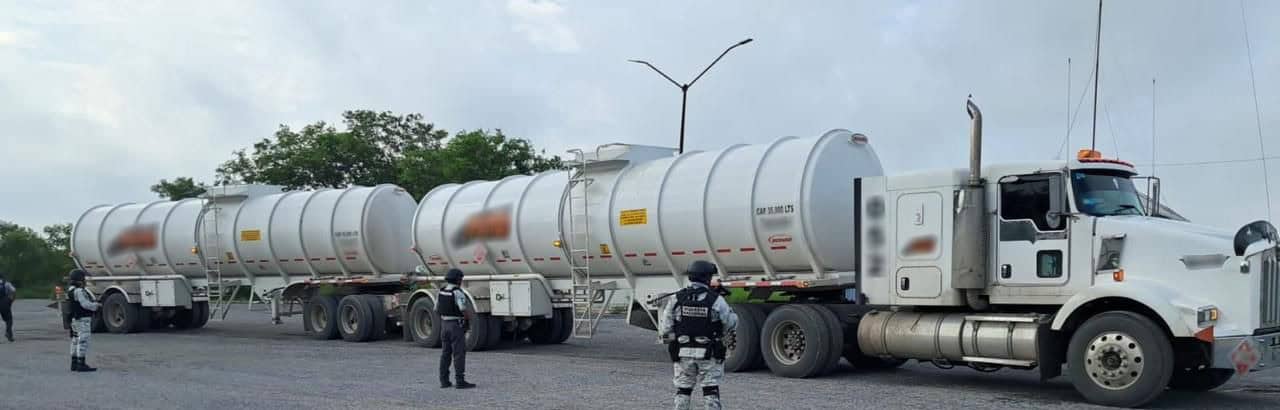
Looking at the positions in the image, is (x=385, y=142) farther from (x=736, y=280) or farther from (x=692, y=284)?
(x=692, y=284)

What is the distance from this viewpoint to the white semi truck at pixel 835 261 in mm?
10922

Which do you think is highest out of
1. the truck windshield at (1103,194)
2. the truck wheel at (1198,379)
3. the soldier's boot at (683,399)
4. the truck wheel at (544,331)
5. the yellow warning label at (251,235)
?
the truck windshield at (1103,194)

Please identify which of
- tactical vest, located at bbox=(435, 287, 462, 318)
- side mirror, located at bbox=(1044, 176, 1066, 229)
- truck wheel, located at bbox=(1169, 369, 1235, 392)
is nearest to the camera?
side mirror, located at bbox=(1044, 176, 1066, 229)

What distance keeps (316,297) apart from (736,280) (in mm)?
10743

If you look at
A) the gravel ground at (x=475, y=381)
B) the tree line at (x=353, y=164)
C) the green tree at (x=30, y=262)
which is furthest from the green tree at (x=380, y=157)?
the gravel ground at (x=475, y=381)

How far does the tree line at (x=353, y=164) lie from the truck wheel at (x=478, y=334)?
2404 cm

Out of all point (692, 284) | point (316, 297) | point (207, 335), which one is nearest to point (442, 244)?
point (316, 297)

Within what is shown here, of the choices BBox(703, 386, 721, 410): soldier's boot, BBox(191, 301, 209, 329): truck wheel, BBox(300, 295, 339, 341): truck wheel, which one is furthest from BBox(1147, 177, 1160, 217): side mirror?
BBox(191, 301, 209, 329): truck wheel

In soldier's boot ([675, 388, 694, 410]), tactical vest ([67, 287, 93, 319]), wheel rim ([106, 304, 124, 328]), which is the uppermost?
tactical vest ([67, 287, 93, 319])

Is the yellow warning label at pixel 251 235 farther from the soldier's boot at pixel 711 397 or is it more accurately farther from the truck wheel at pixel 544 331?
the soldier's boot at pixel 711 397

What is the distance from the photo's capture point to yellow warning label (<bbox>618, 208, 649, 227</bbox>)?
631 inches

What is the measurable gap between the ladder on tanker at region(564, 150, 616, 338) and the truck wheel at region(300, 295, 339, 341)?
6.54 m

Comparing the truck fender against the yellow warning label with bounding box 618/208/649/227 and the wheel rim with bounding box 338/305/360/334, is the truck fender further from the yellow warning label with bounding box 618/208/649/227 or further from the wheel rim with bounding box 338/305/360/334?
Result: the wheel rim with bounding box 338/305/360/334

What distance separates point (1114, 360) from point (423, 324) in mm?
12393
